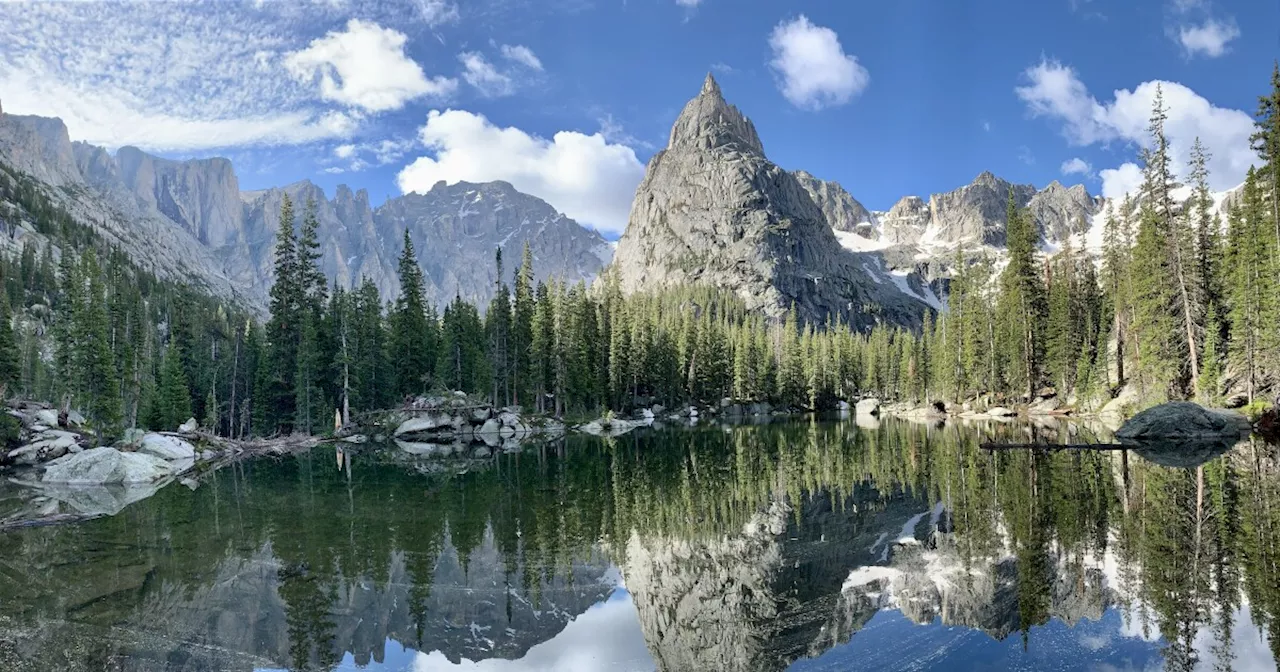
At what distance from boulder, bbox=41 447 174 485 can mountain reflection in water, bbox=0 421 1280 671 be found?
945 centimetres

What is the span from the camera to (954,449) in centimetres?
3703

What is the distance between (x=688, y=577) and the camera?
1455 cm

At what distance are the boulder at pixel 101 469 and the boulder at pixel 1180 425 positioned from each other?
49.5 meters

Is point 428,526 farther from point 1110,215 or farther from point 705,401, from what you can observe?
point 705,401

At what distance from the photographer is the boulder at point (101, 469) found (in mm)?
32656

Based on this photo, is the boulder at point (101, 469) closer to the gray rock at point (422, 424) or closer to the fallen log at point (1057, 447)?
the gray rock at point (422, 424)

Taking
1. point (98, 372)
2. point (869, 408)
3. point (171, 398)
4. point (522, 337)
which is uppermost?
point (522, 337)

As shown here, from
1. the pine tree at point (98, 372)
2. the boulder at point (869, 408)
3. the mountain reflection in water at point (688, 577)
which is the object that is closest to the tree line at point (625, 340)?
the pine tree at point (98, 372)

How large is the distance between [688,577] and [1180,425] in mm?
32224

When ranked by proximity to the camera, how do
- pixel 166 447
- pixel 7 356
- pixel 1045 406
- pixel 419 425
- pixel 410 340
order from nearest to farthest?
pixel 166 447 → pixel 7 356 → pixel 419 425 → pixel 1045 406 → pixel 410 340

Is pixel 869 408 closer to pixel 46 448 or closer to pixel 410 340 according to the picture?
pixel 410 340

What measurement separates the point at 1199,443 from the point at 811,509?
2317 centimetres

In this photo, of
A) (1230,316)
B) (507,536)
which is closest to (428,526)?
(507,536)

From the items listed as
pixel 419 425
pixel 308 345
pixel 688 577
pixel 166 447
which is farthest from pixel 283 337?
pixel 688 577
